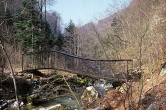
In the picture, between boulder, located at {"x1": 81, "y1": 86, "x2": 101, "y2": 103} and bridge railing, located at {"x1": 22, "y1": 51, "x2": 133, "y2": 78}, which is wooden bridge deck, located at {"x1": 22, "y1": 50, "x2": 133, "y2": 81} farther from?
boulder, located at {"x1": 81, "y1": 86, "x2": 101, "y2": 103}

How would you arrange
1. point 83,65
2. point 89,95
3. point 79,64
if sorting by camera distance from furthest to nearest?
1. point 79,64
2. point 83,65
3. point 89,95

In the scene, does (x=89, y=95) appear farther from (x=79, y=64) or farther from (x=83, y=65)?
(x=79, y=64)

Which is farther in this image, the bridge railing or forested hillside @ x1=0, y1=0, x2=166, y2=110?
the bridge railing

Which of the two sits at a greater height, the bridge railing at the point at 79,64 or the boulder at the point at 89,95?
the bridge railing at the point at 79,64

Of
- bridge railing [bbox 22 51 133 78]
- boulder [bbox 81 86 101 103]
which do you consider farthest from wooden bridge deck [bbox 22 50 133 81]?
boulder [bbox 81 86 101 103]

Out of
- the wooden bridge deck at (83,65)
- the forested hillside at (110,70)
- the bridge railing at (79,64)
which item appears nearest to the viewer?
the forested hillside at (110,70)

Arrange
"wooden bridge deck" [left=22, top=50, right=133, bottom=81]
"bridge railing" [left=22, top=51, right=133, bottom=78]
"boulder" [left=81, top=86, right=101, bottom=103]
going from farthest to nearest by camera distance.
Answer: "boulder" [left=81, top=86, right=101, bottom=103]
"bridge railing" [left=22, top=51, right=133, bottom=78]
"wooden bridge deck" [left=22, top=50, right=133, bottom=81]

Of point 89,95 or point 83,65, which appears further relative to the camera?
point 83,65

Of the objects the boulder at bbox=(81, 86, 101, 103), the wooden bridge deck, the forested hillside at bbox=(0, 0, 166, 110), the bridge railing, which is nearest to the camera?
the forested hillside at bbox=(0, 0, 166, 110)

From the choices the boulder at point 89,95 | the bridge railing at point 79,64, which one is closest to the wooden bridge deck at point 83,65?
the bridge railing at point 79,64

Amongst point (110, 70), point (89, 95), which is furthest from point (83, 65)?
point (110, 70)

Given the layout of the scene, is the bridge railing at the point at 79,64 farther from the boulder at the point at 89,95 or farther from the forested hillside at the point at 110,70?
the boulder at the point at 89,95

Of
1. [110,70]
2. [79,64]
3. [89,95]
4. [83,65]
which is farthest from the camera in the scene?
[79,64]

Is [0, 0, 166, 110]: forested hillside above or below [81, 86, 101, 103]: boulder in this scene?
above
